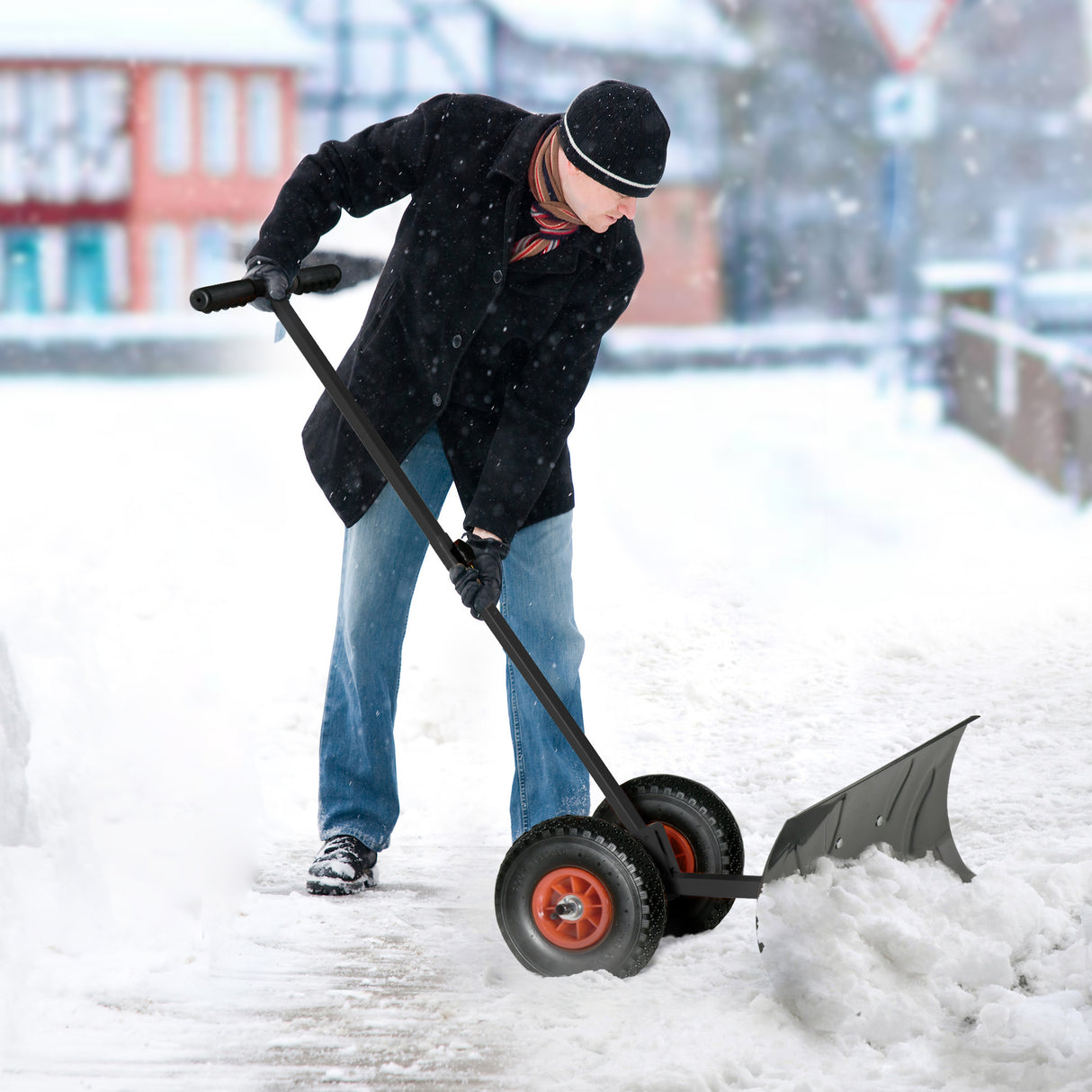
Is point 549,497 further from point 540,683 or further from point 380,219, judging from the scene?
point 380,219

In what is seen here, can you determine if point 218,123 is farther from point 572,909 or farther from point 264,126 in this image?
point 572,909

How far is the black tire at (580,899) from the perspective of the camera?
7.45 feet

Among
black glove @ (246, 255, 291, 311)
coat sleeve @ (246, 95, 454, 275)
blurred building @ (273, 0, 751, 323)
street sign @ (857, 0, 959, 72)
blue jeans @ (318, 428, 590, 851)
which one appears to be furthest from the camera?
blurred building @ (273, 0, 751, 323)

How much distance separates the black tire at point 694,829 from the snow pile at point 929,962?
31 cm

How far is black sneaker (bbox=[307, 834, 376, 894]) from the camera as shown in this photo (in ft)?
9.02

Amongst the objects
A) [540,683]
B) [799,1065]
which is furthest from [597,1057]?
[540,683]

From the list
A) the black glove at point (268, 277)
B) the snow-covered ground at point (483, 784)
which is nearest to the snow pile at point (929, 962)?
the snow-covered ground at point (483, 784)

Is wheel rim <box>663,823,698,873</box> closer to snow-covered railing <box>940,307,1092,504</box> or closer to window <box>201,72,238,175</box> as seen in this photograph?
snow-covered railing <box>940,307,1092,504</box>

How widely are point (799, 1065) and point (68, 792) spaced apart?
1693mm

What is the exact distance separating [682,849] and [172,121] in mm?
8132

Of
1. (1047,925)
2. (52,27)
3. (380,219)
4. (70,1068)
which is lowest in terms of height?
(70,1068)

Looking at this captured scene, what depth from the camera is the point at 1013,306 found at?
10.2 m

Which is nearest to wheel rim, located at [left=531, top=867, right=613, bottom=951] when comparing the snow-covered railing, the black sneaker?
the black sneaker

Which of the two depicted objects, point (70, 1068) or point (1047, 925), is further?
point (1047, 925)
